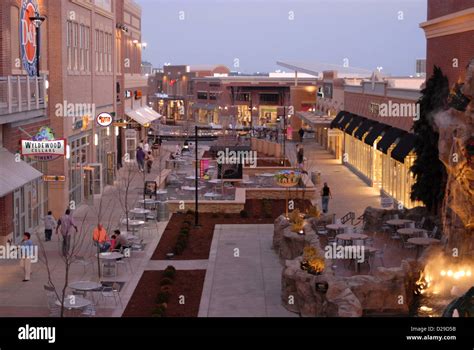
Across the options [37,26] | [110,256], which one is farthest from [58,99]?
[110,256]

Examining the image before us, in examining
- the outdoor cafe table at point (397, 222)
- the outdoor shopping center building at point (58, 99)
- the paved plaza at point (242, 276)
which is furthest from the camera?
the outdoor cafe table at point (397, 222)

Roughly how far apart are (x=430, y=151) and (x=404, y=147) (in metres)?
4.07

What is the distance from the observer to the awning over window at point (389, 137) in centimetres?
3104

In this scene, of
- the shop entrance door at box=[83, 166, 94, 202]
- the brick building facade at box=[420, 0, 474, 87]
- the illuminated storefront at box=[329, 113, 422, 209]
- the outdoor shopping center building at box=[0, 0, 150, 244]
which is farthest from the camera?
the shop entrance door at box=[83, 166, 94, 202]

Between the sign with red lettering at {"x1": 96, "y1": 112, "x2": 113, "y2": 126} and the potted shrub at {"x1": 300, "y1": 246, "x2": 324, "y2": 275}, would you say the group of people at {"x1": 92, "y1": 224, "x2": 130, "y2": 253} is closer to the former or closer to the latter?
the potted shrub at {"x1": 300, "y1": 246, "x2": 324, "y2": 275}

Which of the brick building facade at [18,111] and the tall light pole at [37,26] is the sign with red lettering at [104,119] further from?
the tall light pole at [37,26]

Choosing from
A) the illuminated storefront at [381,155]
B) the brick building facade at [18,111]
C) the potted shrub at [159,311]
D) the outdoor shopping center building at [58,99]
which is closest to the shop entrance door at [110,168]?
the outdoor shopping center building at [58,99]

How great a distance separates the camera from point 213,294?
17750mm

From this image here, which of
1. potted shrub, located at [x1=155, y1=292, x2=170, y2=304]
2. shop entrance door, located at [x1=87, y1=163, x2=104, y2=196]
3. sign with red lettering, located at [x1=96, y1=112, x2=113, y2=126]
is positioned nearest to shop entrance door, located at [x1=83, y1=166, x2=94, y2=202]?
shop entrance door, located at [x1=87, y1=163, x2=104, y2=196]

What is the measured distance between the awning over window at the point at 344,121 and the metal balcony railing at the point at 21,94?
26.4 metres

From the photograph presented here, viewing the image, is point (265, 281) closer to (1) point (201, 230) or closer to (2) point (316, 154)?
(1) point (201, 230)

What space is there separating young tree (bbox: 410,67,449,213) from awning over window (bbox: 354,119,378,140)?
1384cm

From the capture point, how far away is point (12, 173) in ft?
69.0

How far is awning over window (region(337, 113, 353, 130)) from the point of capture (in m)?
46.7
